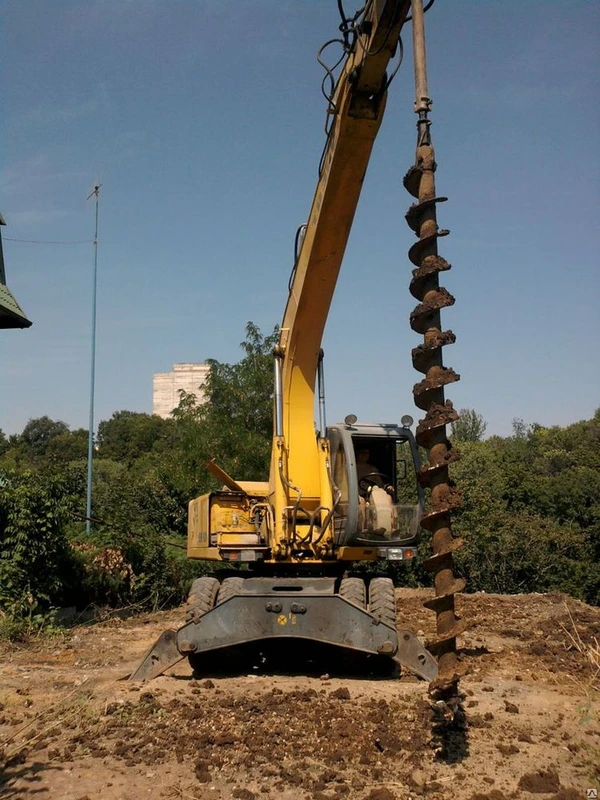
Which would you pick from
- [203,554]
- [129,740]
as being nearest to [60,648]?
[203,554]

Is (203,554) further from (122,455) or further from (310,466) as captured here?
(122,455)

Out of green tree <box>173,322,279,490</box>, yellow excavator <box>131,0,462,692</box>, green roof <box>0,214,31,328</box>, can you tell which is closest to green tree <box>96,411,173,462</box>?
green tree <box>173,322,279,490</box>

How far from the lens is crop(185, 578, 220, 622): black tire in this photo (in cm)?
942

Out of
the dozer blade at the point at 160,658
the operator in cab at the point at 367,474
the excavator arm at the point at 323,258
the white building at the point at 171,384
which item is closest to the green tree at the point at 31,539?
the dozer blade at the point at 160,658

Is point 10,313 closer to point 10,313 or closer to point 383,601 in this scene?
point 10,313

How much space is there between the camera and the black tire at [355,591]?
9.21 m

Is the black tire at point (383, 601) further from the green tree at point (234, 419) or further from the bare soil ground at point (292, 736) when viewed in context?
the green tree at point (234, 419)

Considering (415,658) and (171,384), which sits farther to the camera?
(171,384)

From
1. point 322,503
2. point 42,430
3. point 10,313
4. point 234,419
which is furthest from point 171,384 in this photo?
point 322,503

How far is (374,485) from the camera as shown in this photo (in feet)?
32.2

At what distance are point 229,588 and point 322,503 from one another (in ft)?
4.93

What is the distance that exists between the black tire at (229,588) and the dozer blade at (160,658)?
67cm

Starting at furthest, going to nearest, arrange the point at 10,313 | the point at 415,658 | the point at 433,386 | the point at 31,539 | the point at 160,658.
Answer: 1. the point at 10,313
2. the point at 31,539
3. the point at 160,658
4. the point at 415,658
5. the point at 433,386

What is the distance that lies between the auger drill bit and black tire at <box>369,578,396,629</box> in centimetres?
335
